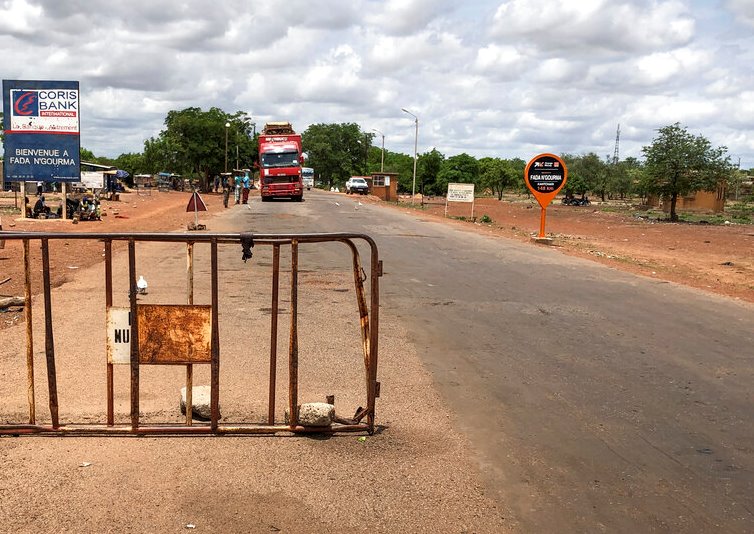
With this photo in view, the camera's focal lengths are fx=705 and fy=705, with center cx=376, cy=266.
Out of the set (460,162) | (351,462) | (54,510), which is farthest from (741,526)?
(460,162)

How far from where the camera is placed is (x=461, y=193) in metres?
35.2

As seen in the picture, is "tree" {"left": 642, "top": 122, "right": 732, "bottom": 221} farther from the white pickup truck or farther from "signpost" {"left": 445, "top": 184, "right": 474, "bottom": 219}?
the white pickup truck

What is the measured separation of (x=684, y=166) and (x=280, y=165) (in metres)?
23.7

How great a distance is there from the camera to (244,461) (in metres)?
4.47

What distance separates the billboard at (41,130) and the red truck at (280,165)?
20.4 m

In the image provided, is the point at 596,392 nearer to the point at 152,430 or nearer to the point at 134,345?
the point at 152,430

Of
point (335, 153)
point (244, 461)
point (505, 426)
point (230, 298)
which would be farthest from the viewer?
point (335, 153)

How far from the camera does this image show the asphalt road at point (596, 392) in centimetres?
411

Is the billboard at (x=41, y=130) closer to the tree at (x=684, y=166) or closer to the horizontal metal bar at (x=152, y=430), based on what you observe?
the horizontal metal bar at (x=152, y=430)

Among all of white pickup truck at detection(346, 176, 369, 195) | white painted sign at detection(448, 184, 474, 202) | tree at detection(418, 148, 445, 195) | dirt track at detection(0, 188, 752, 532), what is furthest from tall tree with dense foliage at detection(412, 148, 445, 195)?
dirt track at detection(0, 188, 752, 532)

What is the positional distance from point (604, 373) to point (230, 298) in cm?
561

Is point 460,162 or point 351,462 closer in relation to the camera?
point 351,462

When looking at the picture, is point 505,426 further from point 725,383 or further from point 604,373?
point 725,383

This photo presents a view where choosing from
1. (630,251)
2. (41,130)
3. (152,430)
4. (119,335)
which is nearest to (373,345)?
(152,430)
